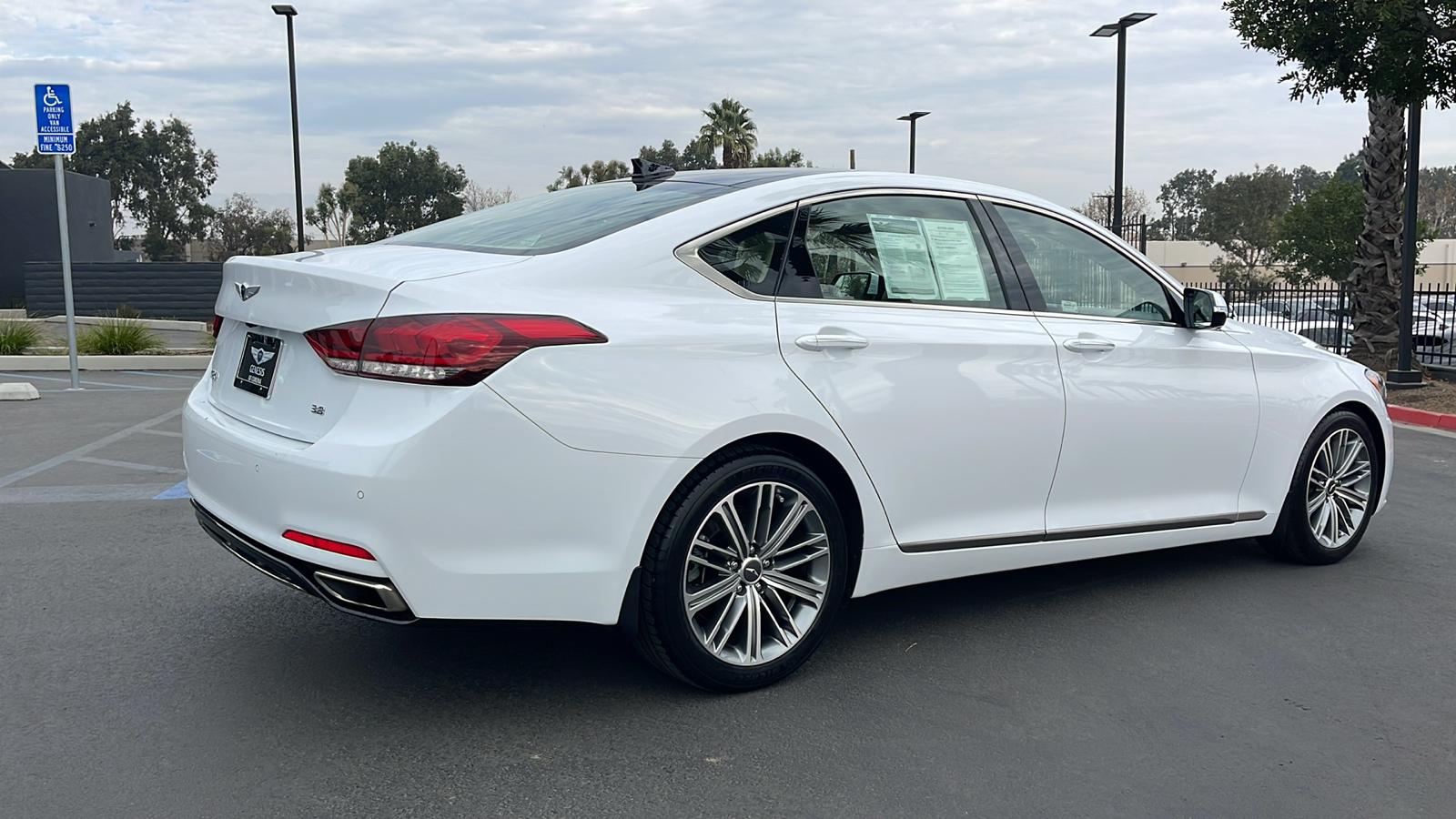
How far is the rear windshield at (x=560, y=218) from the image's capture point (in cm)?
374

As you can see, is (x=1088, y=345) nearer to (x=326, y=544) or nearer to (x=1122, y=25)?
(x=326, y=544)

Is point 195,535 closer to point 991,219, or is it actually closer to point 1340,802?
point 991,219

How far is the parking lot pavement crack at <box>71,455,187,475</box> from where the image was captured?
7703 mm

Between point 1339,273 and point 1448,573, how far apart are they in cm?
4149

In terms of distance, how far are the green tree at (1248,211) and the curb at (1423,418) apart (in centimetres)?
6993

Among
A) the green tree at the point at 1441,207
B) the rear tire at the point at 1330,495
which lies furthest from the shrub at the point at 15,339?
the green tree at the point at 1441,207

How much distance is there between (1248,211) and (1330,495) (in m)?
81.7

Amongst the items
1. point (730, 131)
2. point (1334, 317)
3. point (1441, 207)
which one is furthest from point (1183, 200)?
point (1334, 317)

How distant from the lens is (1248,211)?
79.4 m

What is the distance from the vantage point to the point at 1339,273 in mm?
42125

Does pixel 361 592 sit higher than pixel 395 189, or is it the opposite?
pixel 395 189

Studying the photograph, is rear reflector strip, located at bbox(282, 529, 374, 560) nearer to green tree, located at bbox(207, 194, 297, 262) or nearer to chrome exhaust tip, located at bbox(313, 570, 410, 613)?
chrome exhaust tip, located at bbox(313, 570, 410, 613)

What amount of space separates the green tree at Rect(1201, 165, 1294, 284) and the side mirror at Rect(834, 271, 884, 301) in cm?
7955

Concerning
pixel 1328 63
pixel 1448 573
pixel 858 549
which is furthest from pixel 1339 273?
pixel 858 549
